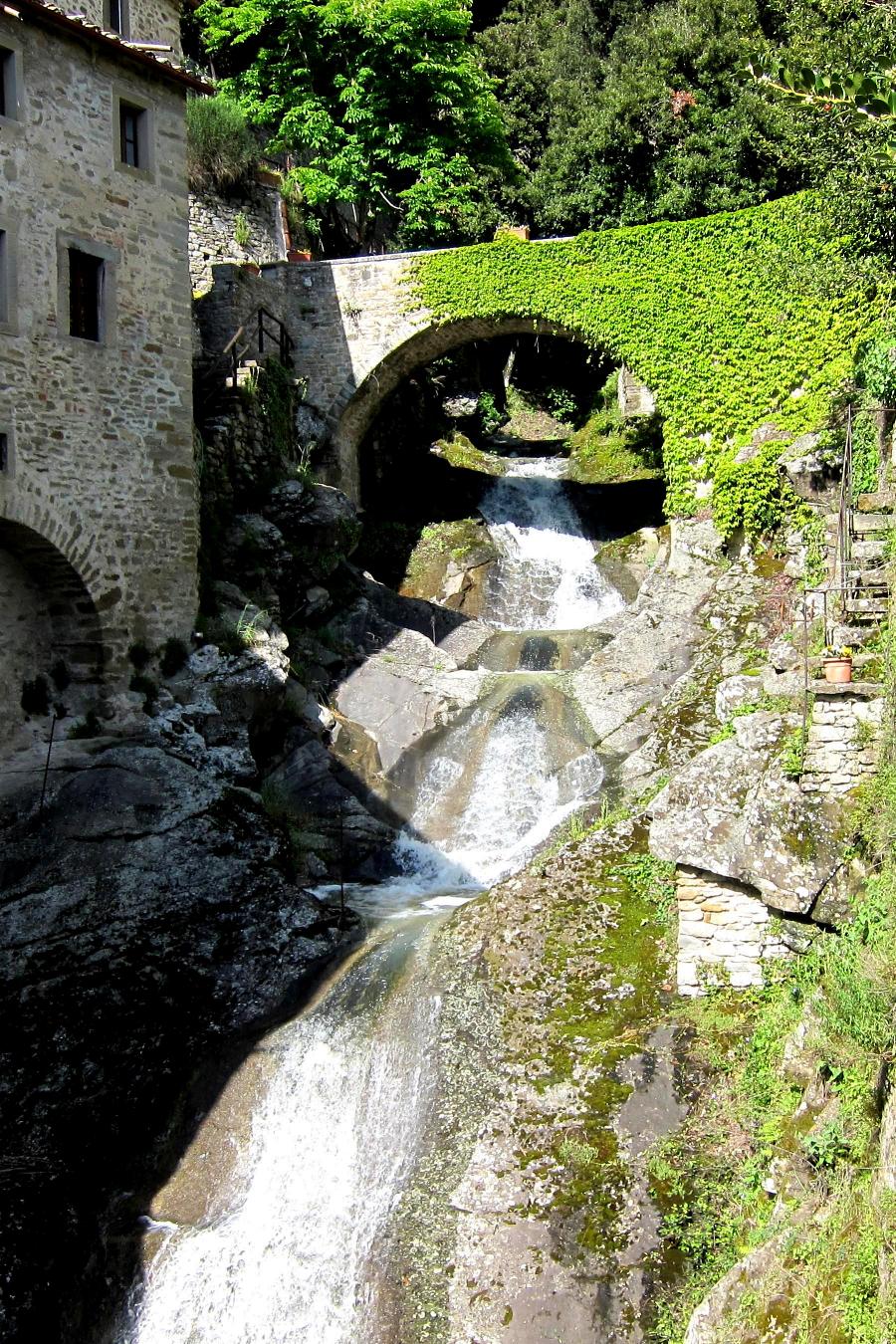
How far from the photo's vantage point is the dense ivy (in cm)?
1733

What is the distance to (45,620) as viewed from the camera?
13.0 m

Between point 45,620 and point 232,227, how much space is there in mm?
11293

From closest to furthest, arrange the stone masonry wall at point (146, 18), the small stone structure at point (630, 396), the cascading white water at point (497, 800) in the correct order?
the cascading white water at point (497, 800) → the stone masonry wall at point (146, 18) → the small stone structure at point (630, 396)

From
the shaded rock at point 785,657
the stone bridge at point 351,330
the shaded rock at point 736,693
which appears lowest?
the shaded rock at point 736,693

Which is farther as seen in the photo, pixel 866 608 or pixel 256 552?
pixel 256 552

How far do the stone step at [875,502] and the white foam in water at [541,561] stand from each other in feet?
27.6

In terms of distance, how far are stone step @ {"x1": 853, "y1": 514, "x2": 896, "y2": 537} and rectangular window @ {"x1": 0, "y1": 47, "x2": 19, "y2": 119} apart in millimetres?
9485

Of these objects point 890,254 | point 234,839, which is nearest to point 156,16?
point 890,254

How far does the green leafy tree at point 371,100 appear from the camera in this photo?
71.7ft

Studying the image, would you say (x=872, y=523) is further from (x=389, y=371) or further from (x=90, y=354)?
(x=389, y=371)

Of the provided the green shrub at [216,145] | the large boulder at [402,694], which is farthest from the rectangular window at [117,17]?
the large boulder at [402,694]

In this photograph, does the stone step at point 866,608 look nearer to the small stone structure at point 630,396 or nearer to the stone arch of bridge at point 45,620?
the stone arch of bridge at point 45,620

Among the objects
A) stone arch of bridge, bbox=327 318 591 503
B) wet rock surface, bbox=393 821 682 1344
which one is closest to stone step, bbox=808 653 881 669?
wet rock surface, bbox=393 821 682 1344

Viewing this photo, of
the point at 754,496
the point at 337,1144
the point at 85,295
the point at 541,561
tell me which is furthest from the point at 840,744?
the point at 541,561
